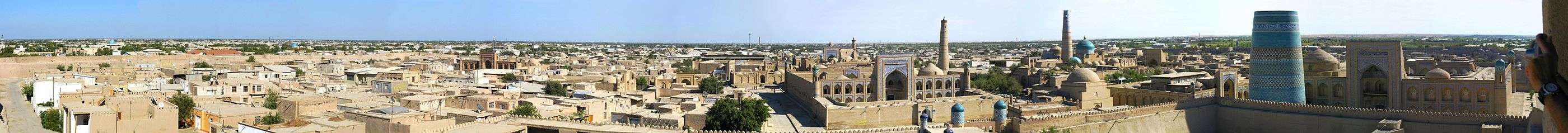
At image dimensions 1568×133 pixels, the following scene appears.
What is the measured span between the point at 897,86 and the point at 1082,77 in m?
2.63

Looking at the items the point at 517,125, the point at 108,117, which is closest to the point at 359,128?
the point at 517,125

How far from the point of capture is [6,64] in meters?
37.0

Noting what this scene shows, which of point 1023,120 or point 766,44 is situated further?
point 766,44

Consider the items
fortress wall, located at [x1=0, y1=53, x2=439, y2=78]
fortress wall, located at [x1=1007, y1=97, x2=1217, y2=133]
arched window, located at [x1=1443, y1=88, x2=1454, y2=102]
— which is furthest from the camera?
fortress wall, located at [x1=0, y1=53, x2=439, y2=78]

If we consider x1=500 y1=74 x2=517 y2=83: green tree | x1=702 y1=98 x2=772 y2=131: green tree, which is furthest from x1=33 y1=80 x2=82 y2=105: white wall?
x1=702 y1=98 x2=772 y2=131: green tree

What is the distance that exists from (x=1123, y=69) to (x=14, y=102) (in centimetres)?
2285

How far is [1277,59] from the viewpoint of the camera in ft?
51.1

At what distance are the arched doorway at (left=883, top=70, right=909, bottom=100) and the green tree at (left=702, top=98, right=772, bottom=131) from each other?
5.77 meters

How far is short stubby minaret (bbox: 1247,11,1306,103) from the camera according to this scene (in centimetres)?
1542

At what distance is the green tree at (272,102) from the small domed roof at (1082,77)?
413 inches

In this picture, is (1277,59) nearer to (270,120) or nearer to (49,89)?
(270,120)

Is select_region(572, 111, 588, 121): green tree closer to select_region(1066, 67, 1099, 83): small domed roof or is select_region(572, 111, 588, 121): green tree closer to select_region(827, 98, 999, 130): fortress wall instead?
select_region(827, 98, 999, 130): fortress wall

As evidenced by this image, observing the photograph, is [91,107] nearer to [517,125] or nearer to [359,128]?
[359,128]

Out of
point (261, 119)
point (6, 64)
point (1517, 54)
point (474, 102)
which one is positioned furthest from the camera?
point (6, 64)
